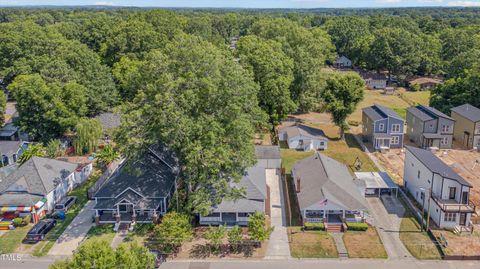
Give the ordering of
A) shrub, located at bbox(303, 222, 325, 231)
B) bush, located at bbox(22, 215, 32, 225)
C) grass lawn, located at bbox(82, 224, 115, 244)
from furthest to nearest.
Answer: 1. bush, located at bbox(22, 215, 32, 225)
2. shrub, located at bbox(303, 222, 325, 231)
3. grass lawn, located at bbox(82, 224, 115, 244)

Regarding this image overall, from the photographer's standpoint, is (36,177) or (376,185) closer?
(36,177)

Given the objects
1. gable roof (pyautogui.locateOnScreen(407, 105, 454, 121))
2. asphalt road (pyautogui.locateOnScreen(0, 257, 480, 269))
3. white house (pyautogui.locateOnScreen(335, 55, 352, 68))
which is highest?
white house (pyautogui.locateOnScreen(335, 55, 352, 68))

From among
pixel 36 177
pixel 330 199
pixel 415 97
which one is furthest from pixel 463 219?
pixel 415 97

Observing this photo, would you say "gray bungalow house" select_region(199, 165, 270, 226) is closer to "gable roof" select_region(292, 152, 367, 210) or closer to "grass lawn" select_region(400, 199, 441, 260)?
"gable roof" select_region(292, 152, 367, 210)

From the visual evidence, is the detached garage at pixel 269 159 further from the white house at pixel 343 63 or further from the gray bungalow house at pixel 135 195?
the white house at pixel 343 63

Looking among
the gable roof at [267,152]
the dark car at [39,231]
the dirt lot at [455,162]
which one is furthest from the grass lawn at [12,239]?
the dirt lot at [455,162]

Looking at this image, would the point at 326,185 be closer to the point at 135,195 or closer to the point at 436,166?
the point at 436,166

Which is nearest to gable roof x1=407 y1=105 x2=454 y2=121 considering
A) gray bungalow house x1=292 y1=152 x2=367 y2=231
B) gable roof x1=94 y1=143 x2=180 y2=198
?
gray bungalow house x1=292 y1=152 x2=367 y2=231
